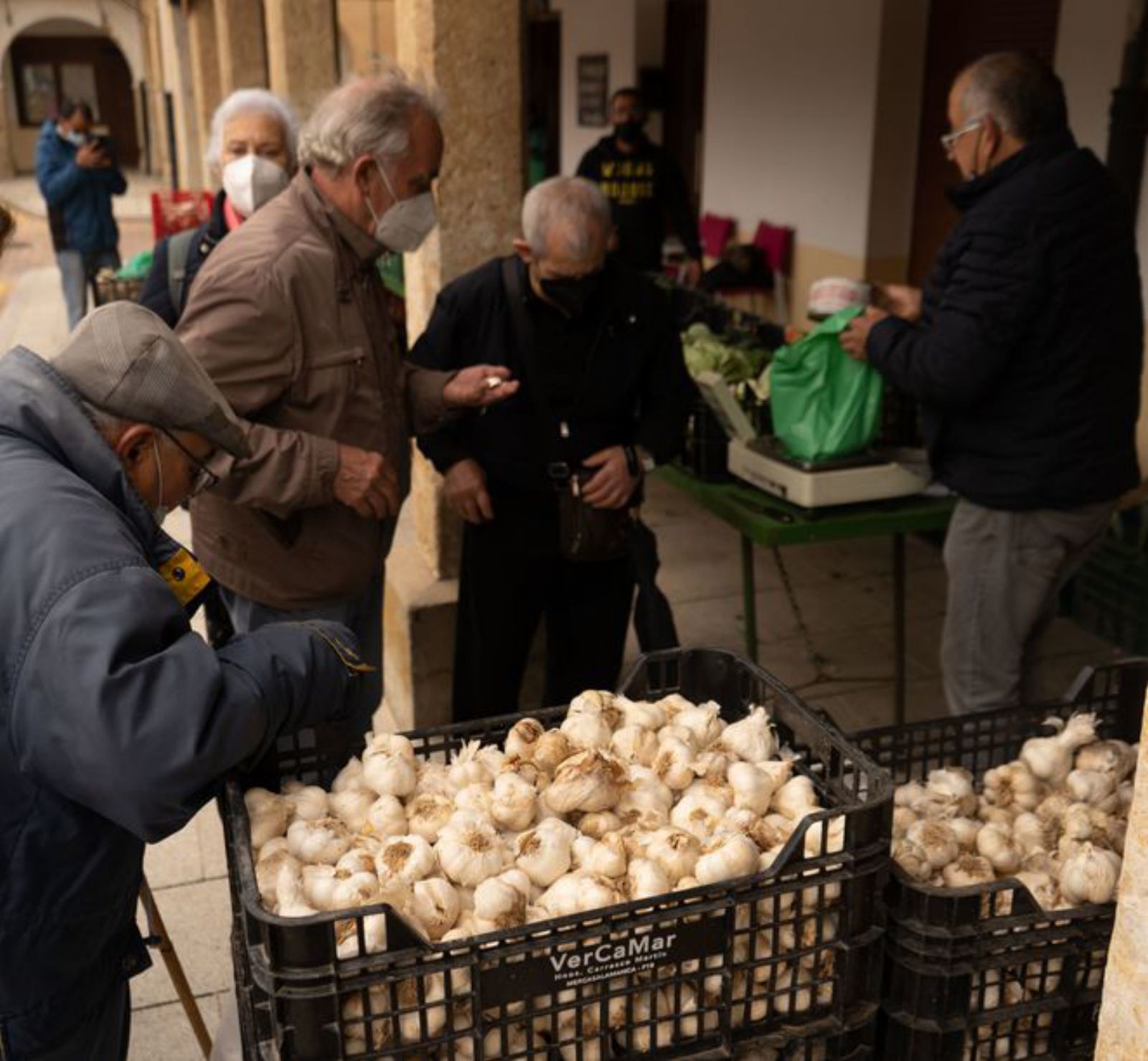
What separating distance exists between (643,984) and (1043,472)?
2.15 metres

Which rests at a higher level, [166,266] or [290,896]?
[166,266]

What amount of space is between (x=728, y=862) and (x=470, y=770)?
461 mm

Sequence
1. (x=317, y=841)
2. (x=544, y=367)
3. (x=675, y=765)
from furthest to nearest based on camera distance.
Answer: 1. (x=544, y=367)
2. (x=675, y=765)
3. (x=317, y=841)

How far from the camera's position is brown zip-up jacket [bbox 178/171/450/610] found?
2.82 m

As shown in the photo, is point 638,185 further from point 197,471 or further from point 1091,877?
point 1091,877

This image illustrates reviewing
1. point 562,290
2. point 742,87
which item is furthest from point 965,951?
point 742,87

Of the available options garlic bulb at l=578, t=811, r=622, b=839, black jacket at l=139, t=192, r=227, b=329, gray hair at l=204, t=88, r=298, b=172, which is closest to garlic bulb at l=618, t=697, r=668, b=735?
garlic bulb at l=578, t=811, r=622, b=839

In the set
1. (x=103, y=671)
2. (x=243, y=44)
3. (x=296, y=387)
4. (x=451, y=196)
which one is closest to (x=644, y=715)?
(x=103, y=671)

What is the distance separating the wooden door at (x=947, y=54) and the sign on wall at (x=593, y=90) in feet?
15.9

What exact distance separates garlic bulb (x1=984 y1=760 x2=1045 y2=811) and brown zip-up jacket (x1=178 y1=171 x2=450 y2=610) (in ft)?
4.92

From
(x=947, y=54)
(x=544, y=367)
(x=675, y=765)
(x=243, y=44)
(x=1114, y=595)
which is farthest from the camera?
(x=243, y=44)

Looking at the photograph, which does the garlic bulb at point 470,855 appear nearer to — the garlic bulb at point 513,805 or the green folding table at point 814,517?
the garlic bulb at point 513,805

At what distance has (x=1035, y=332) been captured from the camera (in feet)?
10.5

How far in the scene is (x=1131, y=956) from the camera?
123 cm
